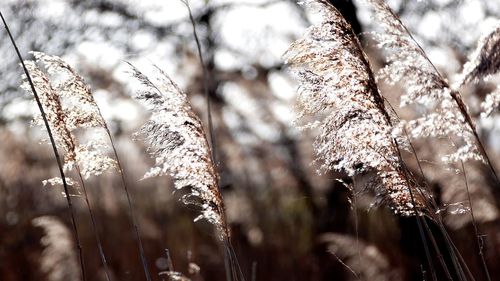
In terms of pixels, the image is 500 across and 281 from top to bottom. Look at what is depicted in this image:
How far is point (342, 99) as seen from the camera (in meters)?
3.17

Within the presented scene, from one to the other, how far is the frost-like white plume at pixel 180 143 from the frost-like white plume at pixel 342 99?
451 millimetres

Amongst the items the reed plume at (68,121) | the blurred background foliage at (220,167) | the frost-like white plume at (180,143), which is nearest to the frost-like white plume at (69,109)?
the reed plume at (68,121)

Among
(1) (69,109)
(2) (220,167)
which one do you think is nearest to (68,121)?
(1) (69,109)

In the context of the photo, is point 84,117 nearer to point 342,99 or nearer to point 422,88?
point 342,99

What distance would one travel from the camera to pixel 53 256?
26.0 ft

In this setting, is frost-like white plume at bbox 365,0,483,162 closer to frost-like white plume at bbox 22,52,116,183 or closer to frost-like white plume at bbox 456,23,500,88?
frost-like white plume at bbox 456,23,500,88

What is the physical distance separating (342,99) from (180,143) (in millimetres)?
714

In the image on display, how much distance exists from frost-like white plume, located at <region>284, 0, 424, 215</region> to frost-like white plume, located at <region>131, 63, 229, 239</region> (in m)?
0.45

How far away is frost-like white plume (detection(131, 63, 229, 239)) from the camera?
3330 mm

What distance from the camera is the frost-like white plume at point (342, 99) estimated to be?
312 cm

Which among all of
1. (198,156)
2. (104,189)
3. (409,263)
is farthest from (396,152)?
(104,189)

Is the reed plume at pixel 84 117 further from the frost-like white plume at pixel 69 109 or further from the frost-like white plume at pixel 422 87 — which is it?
the frost-like white plume at pixel 422 87

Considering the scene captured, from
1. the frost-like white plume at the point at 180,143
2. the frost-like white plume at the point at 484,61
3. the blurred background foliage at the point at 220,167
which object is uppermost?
the blurred background foliage at the point at 220,167

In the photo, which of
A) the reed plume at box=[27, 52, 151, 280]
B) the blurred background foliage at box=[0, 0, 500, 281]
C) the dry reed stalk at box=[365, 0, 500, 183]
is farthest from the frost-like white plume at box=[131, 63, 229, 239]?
the blurred background foliage at box=[0, 0, 500, 281]
